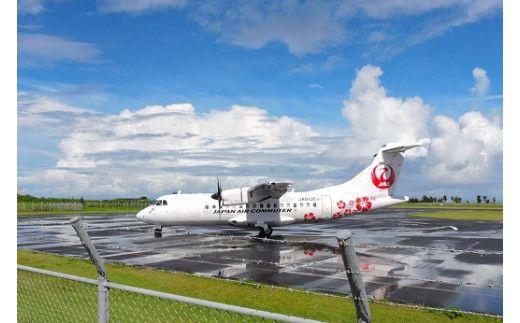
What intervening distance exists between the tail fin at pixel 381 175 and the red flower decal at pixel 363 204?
632mm

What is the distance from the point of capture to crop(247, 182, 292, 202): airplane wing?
25.8m

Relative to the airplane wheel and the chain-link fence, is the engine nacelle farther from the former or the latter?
the chain-link fence

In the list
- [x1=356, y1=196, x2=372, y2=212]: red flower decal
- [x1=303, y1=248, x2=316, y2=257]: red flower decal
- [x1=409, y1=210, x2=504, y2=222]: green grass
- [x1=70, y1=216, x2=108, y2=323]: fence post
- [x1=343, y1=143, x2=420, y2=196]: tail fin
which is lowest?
[x1=409, y1=210, x2=504, y2=222]: green grass

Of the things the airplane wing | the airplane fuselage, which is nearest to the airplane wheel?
the airplane fuselage

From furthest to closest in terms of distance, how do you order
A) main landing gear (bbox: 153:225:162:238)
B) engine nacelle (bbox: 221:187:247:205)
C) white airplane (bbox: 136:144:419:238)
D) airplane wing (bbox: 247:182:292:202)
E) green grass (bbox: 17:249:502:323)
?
1. main landing gear (bbox: 153:225:162:238)
2. white airplane (bbox: 136:144:419:238)
3. engine nacelle (bbox: 221:187:247:205)
4. airplane wing (bbox: 247:182:292:202)
5. green grass (bbox: 17:249:502:323)

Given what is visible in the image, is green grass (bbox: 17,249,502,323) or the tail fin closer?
green grass (bbox: 17,249,502,323)

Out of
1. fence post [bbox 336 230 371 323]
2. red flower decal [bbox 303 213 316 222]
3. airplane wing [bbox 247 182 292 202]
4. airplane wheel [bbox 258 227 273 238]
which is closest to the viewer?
fence post [bbox 336 230 371 323]

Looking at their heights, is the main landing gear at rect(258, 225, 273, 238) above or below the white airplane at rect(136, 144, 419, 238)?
below

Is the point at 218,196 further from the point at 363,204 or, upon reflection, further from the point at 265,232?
the point at 363,204

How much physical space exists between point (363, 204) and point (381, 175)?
263cm

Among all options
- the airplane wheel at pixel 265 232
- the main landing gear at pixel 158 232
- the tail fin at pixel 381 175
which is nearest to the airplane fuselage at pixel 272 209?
the airplane wheel at pixel 265 232

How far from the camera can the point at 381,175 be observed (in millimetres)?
29297

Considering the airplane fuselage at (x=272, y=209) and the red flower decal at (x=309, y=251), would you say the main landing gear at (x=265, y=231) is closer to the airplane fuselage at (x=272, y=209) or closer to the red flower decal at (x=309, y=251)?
the airplane fuselage at (x=272, y=209)

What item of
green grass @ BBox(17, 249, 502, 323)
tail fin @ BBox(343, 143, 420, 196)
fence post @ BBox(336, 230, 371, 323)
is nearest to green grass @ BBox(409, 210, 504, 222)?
tail fin @ BBox(343, 143, 420, 196)
